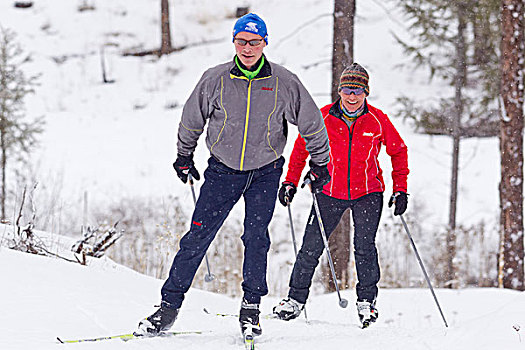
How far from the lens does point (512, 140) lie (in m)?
7.26

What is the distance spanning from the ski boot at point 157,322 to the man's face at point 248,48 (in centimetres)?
159

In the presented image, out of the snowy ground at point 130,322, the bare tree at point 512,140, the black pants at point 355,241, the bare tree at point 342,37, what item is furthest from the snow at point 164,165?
the bare tree at point 342,37

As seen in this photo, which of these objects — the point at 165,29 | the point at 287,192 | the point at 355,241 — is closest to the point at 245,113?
the point at 287,192

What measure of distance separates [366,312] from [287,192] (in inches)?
43.7

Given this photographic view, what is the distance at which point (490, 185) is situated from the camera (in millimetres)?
13711

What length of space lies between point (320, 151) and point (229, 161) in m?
0.64

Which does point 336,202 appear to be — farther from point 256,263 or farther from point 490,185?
point 490,185

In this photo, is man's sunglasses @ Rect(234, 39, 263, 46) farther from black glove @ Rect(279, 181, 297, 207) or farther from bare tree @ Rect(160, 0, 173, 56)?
bare tree @ Rect(160, 0, 173, 56)

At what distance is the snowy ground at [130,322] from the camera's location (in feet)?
11.1

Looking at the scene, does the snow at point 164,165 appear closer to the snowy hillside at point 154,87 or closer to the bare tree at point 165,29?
the snowy hillside at point 154,87

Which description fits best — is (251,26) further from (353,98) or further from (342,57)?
(342,57)

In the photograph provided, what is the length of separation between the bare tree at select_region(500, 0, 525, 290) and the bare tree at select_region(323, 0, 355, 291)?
1932mm

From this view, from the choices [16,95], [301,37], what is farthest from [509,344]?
[301,37]

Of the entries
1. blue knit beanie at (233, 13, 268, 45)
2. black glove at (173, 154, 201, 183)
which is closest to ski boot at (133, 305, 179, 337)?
black glove at (173, 154, 201, 183)
